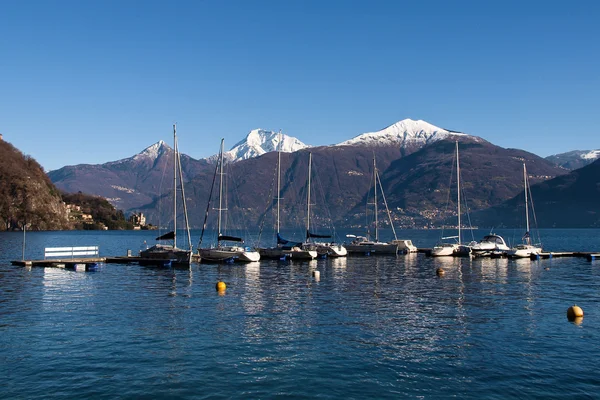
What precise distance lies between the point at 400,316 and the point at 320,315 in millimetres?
5913

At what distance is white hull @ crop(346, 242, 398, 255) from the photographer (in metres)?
112

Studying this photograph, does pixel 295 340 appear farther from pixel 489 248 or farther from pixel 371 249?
→ pixel 371 249

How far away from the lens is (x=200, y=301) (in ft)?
144

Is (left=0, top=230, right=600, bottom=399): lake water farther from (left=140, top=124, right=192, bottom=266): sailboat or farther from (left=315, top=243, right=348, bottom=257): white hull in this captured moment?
(left=315, top=243, right=348, bottom=257): white hull

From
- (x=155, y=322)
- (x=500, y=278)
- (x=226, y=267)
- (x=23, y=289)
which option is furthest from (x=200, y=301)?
(x=500, y=278)

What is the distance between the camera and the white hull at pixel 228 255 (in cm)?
8219

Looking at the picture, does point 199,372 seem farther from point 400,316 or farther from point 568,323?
point 568,323

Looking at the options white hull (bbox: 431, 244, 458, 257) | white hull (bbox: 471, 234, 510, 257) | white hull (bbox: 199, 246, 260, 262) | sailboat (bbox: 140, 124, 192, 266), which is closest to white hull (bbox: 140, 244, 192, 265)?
sailboat (bbox: 140, 124, 192, 266)

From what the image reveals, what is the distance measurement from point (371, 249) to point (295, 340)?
83.8m

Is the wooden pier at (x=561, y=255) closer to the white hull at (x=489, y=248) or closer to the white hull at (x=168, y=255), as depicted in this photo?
the white hull at (x=489, y=248)

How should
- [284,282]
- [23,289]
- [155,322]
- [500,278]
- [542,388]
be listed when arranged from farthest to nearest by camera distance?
[500,278]
[284,282]
[23,289]
[155,322]
[542,388]

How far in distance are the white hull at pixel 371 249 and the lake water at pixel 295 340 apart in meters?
54.8

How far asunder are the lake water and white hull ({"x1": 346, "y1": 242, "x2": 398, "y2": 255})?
54761mm

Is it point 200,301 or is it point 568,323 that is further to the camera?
point 200,301
